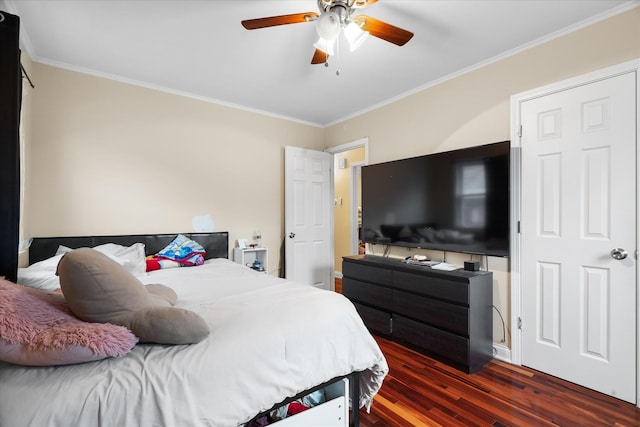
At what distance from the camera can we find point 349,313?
A: 64.6 inches

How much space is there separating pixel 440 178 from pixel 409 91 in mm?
1111

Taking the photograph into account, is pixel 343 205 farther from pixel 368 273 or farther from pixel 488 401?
pixel 488 401

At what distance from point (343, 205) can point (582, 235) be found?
381 centimetres

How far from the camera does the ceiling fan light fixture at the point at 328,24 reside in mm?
1658

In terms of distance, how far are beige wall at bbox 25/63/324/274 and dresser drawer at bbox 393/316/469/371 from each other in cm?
191

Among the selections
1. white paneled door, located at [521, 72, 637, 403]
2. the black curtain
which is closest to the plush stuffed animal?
the black curtain

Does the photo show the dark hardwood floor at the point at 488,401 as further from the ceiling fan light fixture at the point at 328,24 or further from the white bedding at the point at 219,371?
the ceiling fan light fixture at the point at 328,24

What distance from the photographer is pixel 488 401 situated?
1.99 meters

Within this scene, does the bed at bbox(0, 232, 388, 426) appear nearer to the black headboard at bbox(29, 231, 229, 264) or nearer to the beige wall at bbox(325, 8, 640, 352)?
the black headboard at bbox(29, 231, 229, 264)

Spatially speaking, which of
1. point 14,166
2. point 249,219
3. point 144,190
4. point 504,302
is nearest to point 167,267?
point 144,190

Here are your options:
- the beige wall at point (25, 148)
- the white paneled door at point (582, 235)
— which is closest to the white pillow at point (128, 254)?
the beige wall at point (25, 148)

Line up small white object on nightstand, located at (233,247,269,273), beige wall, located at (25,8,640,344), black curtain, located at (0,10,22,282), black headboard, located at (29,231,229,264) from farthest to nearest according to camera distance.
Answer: small white object on nightstand, located at (233,247,269,273), black headboard, located at (29,231,229,264), beige wall, located at (25,8,640,344), black curtain, located at (0,10,22,282)

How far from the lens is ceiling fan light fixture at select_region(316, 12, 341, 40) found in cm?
166

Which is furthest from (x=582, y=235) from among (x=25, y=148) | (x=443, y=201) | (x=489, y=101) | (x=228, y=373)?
(x=25, y=148)
